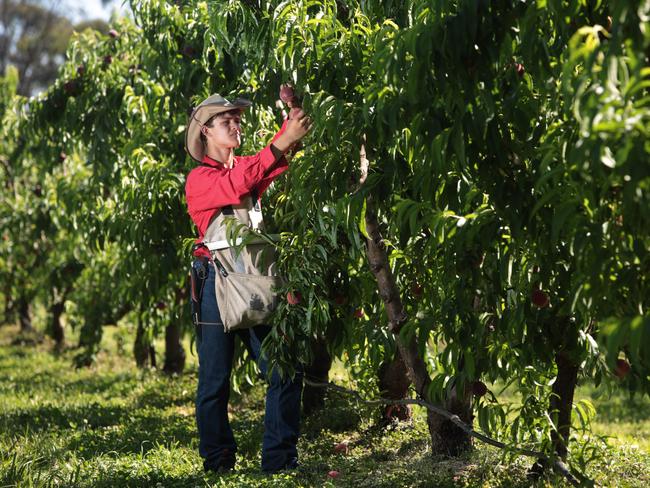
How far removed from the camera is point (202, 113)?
162 inches

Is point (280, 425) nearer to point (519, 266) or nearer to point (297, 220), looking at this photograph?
point (297, 220)

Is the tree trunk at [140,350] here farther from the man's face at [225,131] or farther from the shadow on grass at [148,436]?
the man's face at [225,131]

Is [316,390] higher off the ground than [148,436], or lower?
higher

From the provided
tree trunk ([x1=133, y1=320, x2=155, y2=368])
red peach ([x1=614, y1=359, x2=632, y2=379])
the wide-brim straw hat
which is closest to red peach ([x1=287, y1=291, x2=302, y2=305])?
the wide-brim straw hat

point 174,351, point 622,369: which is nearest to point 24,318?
point 174,351

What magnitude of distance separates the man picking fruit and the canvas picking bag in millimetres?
37

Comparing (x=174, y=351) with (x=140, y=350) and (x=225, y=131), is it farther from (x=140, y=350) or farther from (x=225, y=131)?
(x=225, y=131)

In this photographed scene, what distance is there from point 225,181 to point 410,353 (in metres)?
1.16

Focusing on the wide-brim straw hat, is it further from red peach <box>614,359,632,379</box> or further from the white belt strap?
red peach <box>614,359,632,379</box>

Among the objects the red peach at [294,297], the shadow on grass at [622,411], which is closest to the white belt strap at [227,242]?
the red peach at [294,297]

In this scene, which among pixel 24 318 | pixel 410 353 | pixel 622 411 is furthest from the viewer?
pixel 24 318

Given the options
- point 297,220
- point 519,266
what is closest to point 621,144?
Result: point 519,266

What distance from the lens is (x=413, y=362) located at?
4191mm

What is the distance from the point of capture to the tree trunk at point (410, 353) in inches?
155
